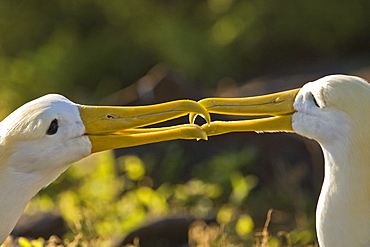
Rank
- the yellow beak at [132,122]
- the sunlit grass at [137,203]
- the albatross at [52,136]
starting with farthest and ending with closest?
1. the sunlit grass at [137,203]
2. the yellow beak at [132,122]
3. the albatross at [52,136]

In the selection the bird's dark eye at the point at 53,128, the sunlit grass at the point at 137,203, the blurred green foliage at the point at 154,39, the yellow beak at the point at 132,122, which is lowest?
the sunlit grass at the point at 137,203

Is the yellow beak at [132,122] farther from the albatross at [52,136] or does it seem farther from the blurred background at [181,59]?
the blurred background at [181,59]

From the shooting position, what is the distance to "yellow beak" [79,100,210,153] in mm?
3924

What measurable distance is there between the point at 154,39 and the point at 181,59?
1.70ft

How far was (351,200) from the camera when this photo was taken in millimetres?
3742

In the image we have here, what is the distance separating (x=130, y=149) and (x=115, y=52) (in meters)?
4.17

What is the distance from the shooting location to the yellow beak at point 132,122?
3.92 metres

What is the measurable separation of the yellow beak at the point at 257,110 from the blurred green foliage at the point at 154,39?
20.0 ft

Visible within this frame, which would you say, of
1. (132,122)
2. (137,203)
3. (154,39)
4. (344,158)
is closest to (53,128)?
(132,122)

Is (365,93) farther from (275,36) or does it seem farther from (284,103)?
(275,36)

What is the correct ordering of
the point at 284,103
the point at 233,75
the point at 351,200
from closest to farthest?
1. the point at 351,200
2. the point at 284,103
3. the point at 233,75

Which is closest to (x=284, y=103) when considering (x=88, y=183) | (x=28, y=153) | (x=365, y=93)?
(x=365, y=93)

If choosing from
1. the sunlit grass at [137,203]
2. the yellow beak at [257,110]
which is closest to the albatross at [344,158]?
the yellow beak at [257,110]

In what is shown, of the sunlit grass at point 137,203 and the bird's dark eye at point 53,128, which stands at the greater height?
the bird's dark eye at point 53,128
